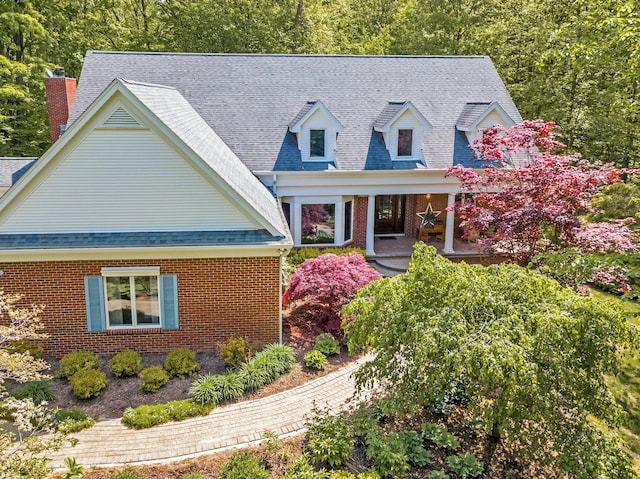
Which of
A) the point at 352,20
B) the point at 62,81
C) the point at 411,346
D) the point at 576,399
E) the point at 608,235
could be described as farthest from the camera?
the point at 352,20

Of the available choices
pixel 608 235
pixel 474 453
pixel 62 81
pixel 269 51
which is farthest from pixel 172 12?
pixel 474 453

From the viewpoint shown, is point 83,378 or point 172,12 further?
point 172,12

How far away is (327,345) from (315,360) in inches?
32.2

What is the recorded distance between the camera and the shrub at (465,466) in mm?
8523

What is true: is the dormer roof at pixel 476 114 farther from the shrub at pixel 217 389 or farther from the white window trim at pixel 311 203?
the shrub at pixel 217 389

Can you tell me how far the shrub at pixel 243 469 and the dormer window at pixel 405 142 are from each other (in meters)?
15.2

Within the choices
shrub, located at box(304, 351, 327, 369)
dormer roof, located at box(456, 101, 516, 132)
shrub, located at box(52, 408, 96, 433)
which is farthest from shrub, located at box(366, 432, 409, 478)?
dormer roof, located at box(456, 101, 516, 132)

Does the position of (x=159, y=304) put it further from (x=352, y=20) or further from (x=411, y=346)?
(x=352, y=20)

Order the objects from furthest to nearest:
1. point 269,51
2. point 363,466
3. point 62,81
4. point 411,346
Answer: point 269,51 → point 62,81 → point 363,466 → point 411,346

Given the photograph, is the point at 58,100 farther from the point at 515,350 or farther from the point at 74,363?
the point at 515,350

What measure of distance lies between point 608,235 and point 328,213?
10.9 meters

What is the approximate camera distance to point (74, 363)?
1192 cm

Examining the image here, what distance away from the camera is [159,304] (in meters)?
12.8

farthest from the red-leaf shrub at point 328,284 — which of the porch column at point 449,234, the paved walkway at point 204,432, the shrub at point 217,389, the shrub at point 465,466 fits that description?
the porch column at point 449,234
